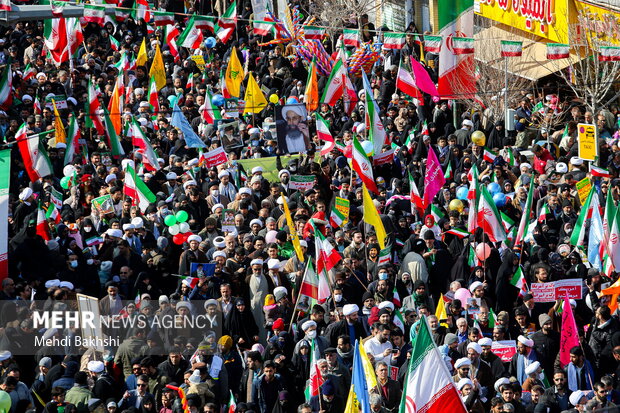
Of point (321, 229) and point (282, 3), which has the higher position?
point (282, 3)

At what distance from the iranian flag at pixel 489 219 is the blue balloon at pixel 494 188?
164 centimetres

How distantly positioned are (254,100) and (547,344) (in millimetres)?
11012

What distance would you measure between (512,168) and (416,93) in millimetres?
3776

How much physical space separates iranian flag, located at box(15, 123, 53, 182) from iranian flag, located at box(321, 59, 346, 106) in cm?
526

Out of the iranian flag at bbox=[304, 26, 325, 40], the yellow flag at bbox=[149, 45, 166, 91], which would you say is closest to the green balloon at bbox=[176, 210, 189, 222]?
the iranian flag at bbox=[304, 26, 325, 40]

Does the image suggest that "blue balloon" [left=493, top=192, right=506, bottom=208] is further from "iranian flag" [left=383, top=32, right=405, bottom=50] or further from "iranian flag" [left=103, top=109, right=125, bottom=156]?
"iranian flag" [left=383, top=32, right=405, bottom=50]

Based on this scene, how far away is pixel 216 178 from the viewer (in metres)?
21.6

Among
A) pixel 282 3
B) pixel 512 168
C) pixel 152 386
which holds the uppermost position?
pixel 282 3

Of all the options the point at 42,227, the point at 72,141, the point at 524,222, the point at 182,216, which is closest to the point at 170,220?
the point at 182,216

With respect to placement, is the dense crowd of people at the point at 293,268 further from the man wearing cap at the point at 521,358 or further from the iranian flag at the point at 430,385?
the iranian flag at the point at 430,385

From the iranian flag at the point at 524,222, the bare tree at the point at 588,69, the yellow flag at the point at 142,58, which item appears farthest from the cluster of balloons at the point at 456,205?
the yellow flag at the point at 142,58

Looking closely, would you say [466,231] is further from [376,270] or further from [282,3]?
[282,3]

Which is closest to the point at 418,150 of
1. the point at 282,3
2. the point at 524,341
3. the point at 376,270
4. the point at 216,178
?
the point at 216,178

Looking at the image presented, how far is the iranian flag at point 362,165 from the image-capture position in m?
20.3
